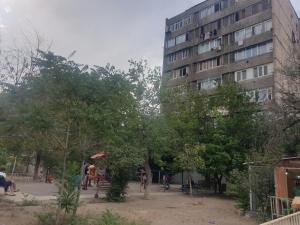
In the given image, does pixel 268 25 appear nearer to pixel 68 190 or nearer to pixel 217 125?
pixel 217 125

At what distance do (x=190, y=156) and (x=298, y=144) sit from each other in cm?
696

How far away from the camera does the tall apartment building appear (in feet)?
127

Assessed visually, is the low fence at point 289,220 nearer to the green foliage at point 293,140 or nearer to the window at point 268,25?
the green foliage at point 293,140

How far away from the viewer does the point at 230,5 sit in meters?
44.9

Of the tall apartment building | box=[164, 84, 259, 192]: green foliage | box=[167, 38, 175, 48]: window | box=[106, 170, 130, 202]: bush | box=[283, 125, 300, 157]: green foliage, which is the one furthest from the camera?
box=[167, 38, 175, 48]: window

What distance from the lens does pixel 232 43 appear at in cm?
4331

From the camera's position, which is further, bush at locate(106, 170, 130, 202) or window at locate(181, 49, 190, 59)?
window at locate(181, 49, 190, 59)

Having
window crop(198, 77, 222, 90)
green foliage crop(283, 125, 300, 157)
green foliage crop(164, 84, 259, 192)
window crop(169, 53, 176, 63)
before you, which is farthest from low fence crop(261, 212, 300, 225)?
window crop(169, 53, 176, 63)

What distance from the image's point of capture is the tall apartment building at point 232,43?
38.7m

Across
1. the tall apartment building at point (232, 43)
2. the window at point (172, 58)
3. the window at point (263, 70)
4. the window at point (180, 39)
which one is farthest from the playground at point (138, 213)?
the window at point (180, 39)

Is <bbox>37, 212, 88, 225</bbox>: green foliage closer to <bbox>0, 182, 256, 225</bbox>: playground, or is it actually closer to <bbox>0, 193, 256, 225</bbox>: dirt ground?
<bbox>0, 193, 256, 225</bbox>: dirt ground

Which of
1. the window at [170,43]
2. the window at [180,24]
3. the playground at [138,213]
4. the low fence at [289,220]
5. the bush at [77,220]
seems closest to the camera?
the low fence at [289,220]

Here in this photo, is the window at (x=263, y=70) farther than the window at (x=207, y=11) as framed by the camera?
No

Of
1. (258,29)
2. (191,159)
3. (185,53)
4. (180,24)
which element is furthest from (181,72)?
(191,159)
